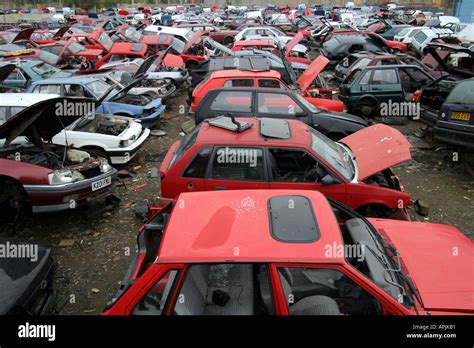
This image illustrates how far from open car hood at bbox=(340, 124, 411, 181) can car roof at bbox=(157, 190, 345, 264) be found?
5.82 feet

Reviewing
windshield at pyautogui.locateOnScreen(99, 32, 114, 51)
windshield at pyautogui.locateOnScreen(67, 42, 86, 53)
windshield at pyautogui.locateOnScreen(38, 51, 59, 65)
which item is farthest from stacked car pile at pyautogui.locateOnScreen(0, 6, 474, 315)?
windshield at pyautogui.locateOnScreen(99, 32, 114, 51)

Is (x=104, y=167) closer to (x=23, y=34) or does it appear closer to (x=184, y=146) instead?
(x=184, y=146)

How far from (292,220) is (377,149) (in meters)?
2.85

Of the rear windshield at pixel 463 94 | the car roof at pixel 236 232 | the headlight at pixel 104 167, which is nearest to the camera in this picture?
the car roof at pixel 236 232

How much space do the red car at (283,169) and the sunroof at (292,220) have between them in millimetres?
1381

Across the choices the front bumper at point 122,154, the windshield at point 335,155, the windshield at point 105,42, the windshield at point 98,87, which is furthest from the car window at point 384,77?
the windshield at point 105,42

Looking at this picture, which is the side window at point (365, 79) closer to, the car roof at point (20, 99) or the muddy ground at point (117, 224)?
the muddy ground at point (117, 224)

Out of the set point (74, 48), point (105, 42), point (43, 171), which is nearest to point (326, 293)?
point (43, 171)

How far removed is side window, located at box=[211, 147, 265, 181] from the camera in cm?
482

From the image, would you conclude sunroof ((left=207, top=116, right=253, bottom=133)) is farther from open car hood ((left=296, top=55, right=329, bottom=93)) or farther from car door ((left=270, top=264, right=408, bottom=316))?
open car hood ((left=296, top=55, right=329, bottom=93))

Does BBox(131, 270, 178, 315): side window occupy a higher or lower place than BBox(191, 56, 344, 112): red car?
lower

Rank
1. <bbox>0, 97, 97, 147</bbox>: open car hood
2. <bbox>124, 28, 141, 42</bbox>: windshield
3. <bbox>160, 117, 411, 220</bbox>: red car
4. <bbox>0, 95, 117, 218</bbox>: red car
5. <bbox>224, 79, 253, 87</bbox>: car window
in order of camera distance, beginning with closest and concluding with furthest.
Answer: <bbox>160, 117, 411, 220</bbox>: red car → <bbox>0, 97, 97, 147</bbox>: open car hood → <bbox>0, 95, 117, 218</bbox>: red car → <bbox>224, 79, 253, 87</bbox>: car window → <bbox>124, 28, 141, 42</bbox>: windshield

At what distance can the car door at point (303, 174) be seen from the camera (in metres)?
4.79

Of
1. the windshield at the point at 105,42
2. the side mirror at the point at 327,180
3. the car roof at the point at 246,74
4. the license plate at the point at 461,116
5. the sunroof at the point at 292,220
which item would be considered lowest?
the side mirror at the point at 327,180
